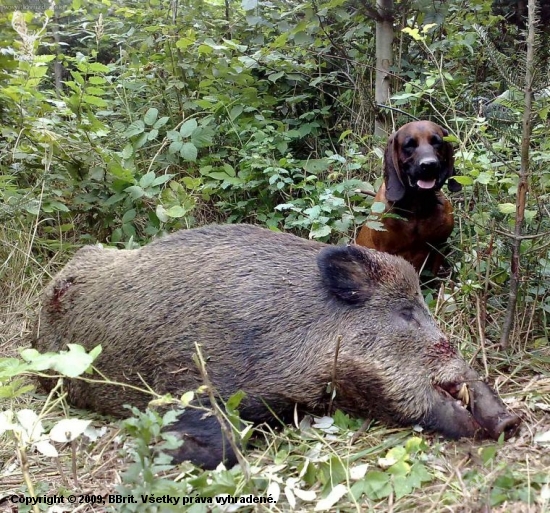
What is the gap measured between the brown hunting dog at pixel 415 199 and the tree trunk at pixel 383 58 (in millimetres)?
1184

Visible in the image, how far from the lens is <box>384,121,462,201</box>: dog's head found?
439cm

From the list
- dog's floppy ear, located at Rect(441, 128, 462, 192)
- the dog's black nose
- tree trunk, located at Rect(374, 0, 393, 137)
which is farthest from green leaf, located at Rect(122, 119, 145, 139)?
dog's floppy ear, located at Rect(441, 128, 462, 192)

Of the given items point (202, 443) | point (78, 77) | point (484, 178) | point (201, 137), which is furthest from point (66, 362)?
point (201, 137)

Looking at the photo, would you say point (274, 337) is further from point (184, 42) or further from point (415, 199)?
point (184, 42)

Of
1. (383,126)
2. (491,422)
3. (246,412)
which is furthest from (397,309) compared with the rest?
(383,126)

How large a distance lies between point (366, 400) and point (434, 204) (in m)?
2.07

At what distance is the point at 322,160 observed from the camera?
5605 millimetres

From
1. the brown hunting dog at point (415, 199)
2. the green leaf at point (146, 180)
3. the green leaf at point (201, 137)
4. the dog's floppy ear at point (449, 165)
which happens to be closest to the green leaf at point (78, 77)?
the green leaf at point (146, 180)

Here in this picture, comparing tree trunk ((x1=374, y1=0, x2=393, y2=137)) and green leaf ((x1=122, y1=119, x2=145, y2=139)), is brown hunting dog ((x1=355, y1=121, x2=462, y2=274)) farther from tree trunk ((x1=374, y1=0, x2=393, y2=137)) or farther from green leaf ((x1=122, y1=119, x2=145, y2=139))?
green leaf ((x1=122, y1=119, x2=145, y2=139))

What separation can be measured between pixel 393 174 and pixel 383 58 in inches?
63.8

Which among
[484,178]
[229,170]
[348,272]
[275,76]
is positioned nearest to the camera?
[348,272]

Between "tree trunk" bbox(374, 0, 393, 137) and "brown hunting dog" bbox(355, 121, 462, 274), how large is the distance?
3.89ft

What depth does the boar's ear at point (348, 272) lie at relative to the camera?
3117 mm

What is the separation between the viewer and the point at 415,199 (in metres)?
4.56
